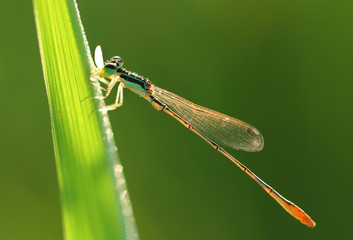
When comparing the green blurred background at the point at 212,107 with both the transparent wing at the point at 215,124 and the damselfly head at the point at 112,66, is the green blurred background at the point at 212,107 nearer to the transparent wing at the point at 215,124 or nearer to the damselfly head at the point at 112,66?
the transparent wing at the point at 215,124

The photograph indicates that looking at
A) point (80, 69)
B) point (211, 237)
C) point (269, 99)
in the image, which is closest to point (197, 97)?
point (269, 99)

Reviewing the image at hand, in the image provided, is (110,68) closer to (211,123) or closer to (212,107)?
(211,123)

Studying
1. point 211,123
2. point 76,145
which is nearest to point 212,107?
point 211,123

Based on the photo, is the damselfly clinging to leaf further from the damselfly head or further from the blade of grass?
the blade of grass

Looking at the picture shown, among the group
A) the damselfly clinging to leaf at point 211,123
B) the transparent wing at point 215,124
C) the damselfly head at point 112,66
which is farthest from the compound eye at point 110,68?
the transparent wing at point 215,124

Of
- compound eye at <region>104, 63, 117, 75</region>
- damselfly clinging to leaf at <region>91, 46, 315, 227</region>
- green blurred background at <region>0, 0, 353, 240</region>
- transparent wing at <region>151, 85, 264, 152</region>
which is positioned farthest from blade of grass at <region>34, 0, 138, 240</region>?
green blurred background at <region>0, 0, 353, 240</region>

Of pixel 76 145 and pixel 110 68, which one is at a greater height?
pixel 110 68

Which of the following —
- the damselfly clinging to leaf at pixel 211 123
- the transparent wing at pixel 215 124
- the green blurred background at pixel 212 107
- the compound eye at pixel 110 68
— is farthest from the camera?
the green blurred background at pixel 212 107
